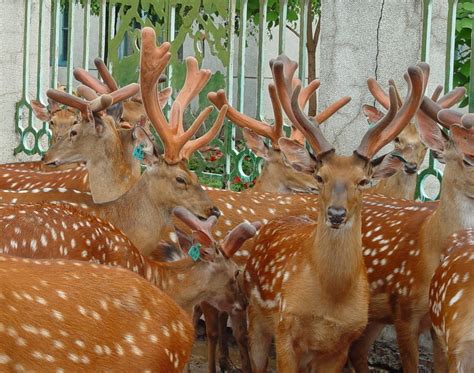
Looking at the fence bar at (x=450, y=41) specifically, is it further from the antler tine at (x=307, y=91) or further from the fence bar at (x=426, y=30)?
the antler tine at (x=307, y=91)

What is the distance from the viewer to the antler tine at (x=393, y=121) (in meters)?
5.51

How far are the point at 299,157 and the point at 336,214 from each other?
1.80 feet

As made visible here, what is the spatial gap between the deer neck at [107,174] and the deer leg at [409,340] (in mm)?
2048

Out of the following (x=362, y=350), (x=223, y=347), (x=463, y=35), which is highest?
(x=463, y=35)

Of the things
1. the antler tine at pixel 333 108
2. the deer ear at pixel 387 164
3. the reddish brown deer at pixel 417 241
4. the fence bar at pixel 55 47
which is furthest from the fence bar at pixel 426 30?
the fence bar at pixel 55 47

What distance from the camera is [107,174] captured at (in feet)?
23.5

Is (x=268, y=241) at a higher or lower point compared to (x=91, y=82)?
lower

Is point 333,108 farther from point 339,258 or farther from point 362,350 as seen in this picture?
point 339,258

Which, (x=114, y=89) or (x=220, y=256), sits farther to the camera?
(x=114, y=89)

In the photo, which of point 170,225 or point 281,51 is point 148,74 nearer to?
point 170,225

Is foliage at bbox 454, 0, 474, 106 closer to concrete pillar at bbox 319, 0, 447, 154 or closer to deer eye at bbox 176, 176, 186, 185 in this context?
concrete pillar at bbox 319, 0, 447, 154

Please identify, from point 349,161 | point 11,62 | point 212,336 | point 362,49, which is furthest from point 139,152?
point 11,62

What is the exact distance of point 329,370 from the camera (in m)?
5.59

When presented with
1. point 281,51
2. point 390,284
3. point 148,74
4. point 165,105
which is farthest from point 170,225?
point 165,105
